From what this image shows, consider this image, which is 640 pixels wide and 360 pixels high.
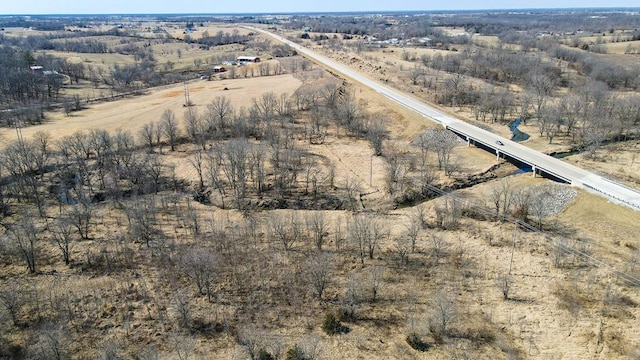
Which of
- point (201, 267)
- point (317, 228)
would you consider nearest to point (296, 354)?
point (201, 267)

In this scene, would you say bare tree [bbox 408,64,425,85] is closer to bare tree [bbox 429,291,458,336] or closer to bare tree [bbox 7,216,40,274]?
bare tree [bbox 429,291,458,336]

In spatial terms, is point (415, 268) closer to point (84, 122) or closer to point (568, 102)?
point (568, 102)

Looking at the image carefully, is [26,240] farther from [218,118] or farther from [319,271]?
[218,118]

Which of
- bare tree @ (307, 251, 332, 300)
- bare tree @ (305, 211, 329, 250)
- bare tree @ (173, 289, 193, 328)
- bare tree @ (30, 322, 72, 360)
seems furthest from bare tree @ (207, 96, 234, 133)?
bare tree @ (30, 322, 72, 360)

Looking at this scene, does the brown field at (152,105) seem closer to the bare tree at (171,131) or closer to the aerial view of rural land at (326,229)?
the aerial view of rural land at (326,229)

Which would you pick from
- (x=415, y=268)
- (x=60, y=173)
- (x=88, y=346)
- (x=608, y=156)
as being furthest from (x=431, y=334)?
(x=60, y=173)

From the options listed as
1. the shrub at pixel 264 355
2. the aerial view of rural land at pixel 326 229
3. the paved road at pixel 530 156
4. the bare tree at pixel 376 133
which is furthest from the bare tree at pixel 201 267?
the paved road at pixel 530 156
